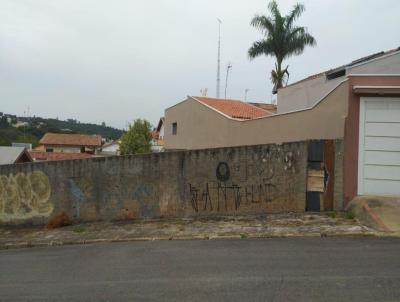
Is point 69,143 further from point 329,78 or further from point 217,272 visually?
point 217,272

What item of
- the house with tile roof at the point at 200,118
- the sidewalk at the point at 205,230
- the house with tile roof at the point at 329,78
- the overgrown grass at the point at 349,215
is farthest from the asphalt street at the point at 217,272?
the house with tile roof at the point at 200,118

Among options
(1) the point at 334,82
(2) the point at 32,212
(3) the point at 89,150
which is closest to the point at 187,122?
(1) the point at 334,82

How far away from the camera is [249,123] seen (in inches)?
698

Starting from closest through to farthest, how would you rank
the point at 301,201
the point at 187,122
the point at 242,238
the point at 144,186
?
the point at 242,238 < the point at 301,201 < the point at 144,186 < the point at 187,122

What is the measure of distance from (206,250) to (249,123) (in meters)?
10.1

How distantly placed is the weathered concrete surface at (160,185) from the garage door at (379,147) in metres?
1.47

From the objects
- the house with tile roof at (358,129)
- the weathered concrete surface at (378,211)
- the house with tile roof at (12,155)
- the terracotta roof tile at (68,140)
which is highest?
the terracotta roof tile at (68,140)

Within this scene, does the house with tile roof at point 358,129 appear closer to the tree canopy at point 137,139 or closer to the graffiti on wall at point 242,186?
the graffiti on wall at point 242,186

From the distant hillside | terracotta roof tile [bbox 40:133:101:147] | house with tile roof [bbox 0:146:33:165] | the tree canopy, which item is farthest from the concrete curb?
terracotta roof tile [bbox 40:133:101:147]

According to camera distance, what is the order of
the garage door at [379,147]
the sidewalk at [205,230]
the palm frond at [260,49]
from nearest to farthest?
the sidewalk at [205,230]
the garage door at [379,147]
the palm frond at [260,49]

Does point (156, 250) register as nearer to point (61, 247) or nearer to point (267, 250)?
point (267, 250)

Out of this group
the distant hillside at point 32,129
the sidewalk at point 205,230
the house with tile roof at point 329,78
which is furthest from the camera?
the distant hillside at point 32,129

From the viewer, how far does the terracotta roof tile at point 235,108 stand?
28.4 m

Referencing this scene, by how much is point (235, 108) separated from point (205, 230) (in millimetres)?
20141
